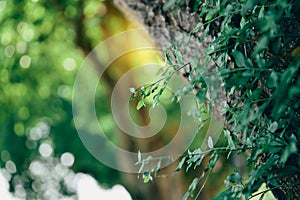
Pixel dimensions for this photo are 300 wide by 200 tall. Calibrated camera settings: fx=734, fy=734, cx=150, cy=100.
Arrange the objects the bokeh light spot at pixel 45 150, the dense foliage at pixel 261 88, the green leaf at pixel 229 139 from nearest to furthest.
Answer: the dense foliage at pixel 261 88 → the green leaf at pixel 229 139 → the bokeh light spot at pixel 45 150

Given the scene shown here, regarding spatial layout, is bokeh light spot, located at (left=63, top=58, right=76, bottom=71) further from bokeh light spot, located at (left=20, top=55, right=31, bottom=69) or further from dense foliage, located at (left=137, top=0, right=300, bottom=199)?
dense foliage, located at (left=137, top=0, right=300, bottom=199)

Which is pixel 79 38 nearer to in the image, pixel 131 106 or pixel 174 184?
pixel 131 106

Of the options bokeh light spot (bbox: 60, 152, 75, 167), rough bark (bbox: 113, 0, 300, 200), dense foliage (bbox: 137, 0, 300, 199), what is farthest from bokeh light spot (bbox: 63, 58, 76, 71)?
dense foliage (bbox: 137, 0, 300, 199)

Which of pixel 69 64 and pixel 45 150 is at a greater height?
pixel 69 64

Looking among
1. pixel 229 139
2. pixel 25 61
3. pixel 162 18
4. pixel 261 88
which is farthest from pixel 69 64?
pixel 261 88

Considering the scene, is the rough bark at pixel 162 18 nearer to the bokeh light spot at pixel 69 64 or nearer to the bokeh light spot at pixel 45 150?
the bokeh light spot at pixel 69 64

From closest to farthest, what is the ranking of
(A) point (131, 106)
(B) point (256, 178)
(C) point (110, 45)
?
1. (B) point (256, 178)
2. (A) point (131, 106)
3. (C) point (110, 45)

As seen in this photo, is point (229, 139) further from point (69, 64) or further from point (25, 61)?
point (69, 64)

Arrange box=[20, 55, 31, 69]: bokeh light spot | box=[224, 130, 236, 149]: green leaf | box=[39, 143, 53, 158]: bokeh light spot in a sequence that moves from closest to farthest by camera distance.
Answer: box=[224, 130, 236, 149]: green leaf → box=[20, 55, 31, 69]: bokeh light spot → box=[39, 143, 53, 158]: bokeh light spot

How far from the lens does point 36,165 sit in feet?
15.3

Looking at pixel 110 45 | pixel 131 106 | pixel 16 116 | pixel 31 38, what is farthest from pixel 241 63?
pixel 16 116

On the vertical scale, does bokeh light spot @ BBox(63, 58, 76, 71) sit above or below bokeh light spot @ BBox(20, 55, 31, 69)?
below

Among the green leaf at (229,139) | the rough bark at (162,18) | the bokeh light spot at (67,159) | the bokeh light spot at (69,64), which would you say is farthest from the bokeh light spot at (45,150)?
the green leaf at (229,139)

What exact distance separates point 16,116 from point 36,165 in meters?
0.64
